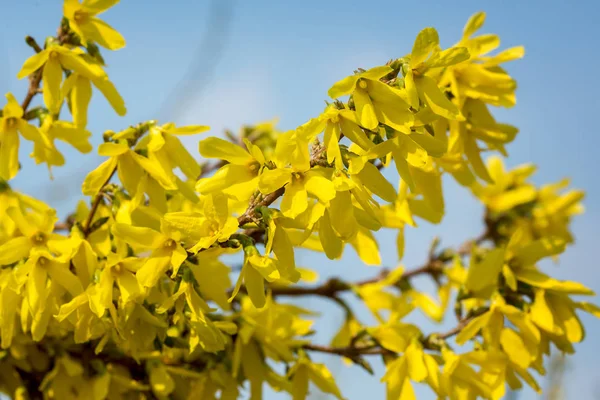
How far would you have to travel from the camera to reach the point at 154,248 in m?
1.29

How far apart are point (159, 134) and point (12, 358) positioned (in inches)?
26.7

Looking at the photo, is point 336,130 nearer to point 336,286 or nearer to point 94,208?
point 94,208

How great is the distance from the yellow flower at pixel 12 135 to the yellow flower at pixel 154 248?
1.49 feet

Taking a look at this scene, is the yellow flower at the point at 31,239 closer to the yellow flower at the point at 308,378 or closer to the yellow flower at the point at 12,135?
the yellow flower at the point at 12,135

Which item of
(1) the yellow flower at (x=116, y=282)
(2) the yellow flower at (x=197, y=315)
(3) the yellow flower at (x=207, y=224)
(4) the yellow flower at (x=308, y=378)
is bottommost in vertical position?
(4) the yellow flower at (x=308, y=378)

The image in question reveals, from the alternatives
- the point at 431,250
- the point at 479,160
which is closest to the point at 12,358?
the point at 479,160

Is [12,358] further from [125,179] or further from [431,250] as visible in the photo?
[431,250]

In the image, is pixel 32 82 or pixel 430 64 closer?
pixel 430 64

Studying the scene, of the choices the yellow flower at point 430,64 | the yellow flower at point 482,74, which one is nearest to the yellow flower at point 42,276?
the yellow flower at point 430,64

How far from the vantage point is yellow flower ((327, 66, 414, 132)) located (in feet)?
3.78

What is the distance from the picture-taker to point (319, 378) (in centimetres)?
179

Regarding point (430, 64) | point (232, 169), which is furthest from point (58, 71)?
point (430, 64)

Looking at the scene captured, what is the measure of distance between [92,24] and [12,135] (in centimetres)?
31

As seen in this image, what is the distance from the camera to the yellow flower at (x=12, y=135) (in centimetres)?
155
